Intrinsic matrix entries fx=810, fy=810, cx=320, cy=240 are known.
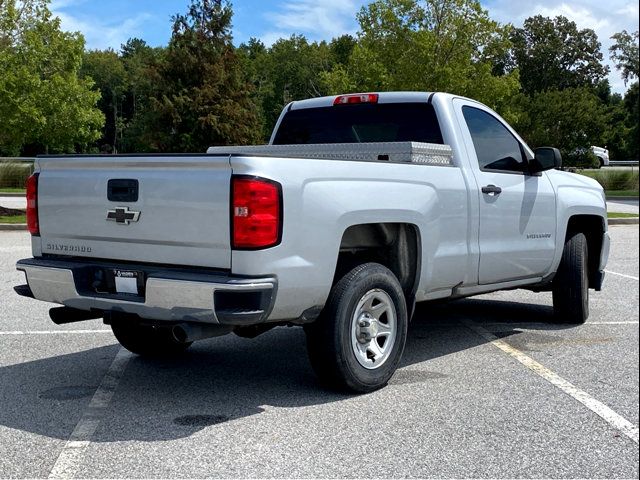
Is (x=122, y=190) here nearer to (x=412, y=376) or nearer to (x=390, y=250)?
(x=390, y=250)

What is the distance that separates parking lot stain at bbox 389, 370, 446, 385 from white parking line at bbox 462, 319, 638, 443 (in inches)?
29.4

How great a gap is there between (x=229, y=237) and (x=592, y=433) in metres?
2.27

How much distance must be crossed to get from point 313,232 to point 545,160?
2872mm

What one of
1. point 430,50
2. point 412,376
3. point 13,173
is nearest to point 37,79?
point 430,50

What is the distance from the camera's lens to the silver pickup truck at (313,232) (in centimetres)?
458

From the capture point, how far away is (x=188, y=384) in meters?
5.54

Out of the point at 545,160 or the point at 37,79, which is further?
the point at 37,79

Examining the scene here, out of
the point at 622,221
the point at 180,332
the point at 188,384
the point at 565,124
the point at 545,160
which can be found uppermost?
the point at 565,124

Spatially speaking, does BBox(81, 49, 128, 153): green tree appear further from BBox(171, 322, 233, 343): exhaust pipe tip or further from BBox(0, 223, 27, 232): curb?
BBox(171, 322, 233, 343): exhaust pipe tip

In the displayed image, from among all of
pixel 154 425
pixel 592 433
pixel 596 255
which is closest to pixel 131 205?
pixel 154 425

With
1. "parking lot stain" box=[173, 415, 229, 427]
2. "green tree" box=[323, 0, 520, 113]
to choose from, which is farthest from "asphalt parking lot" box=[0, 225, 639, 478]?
"green tree" box=[323, 0, 520, 113]

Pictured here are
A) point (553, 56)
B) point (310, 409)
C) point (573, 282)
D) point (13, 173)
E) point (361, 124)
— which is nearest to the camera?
point (310, 409)

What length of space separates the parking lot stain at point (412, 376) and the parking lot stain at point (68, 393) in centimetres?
203

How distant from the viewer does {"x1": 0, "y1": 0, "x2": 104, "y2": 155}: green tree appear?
22.4 meters
